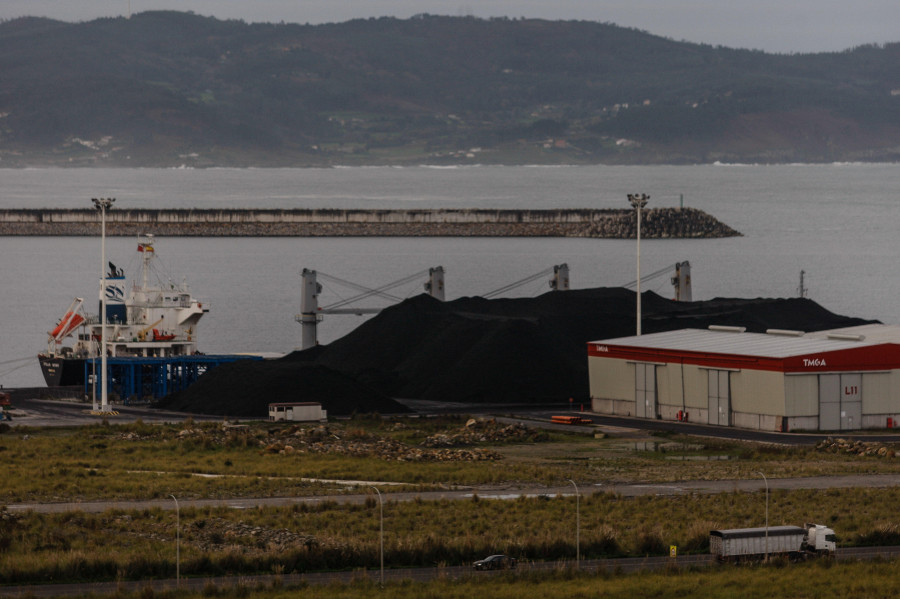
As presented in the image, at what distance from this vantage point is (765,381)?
60.5 m

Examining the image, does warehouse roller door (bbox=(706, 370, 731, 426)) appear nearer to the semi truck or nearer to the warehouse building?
the warehouse building

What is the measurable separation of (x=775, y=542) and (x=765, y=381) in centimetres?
2667

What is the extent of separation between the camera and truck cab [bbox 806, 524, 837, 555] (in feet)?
112

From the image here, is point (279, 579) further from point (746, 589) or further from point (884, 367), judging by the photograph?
point (884, 367)

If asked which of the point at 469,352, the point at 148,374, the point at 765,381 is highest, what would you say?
the point at 469,352

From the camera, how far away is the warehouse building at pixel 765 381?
6028cm

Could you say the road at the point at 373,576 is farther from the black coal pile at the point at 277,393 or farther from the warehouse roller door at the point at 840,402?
the black coal pile at the point at 277,393

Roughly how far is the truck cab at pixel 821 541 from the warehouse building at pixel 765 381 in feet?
83.6

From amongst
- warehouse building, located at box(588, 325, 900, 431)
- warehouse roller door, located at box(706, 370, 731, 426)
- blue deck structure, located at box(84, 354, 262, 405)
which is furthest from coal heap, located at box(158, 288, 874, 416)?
warehouse roller door, located at box(706, 370, 731, 426)

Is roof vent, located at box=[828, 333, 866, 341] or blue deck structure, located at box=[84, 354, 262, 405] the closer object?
roof vent, located at box=[828, 333, 866, 341]

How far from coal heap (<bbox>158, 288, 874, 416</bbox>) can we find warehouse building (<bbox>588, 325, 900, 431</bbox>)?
817 cm

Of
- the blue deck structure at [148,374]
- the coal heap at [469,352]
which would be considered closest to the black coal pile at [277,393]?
the coal heap at [469,352]

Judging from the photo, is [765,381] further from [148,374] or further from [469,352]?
[148,374]

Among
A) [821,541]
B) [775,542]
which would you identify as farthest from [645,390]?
[821,541]
